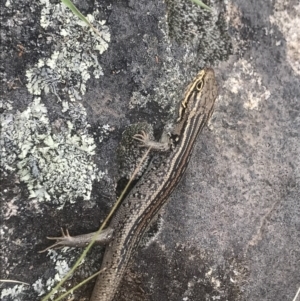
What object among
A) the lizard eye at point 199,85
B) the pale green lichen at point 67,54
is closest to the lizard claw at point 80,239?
the pale green lichen at point 67,54

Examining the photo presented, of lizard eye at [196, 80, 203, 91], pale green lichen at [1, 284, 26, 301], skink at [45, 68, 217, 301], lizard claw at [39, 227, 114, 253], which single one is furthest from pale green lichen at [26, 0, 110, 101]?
pale green lichen at [1, 284, 26, 301]

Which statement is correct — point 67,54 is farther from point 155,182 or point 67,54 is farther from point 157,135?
point 155,182

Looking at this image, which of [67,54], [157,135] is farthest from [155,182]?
[67,54]

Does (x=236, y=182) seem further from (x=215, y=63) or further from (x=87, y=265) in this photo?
(x=87, y=265)

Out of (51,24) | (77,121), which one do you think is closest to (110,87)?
(77,121)

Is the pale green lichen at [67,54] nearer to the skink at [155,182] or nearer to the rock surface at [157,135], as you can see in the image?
the rock surface at [157,135]

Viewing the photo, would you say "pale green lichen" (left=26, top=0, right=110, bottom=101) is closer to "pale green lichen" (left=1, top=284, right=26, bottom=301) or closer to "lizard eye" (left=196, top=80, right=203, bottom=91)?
"lizard eye" (left=196, top=80, right=203, bottom=91)
